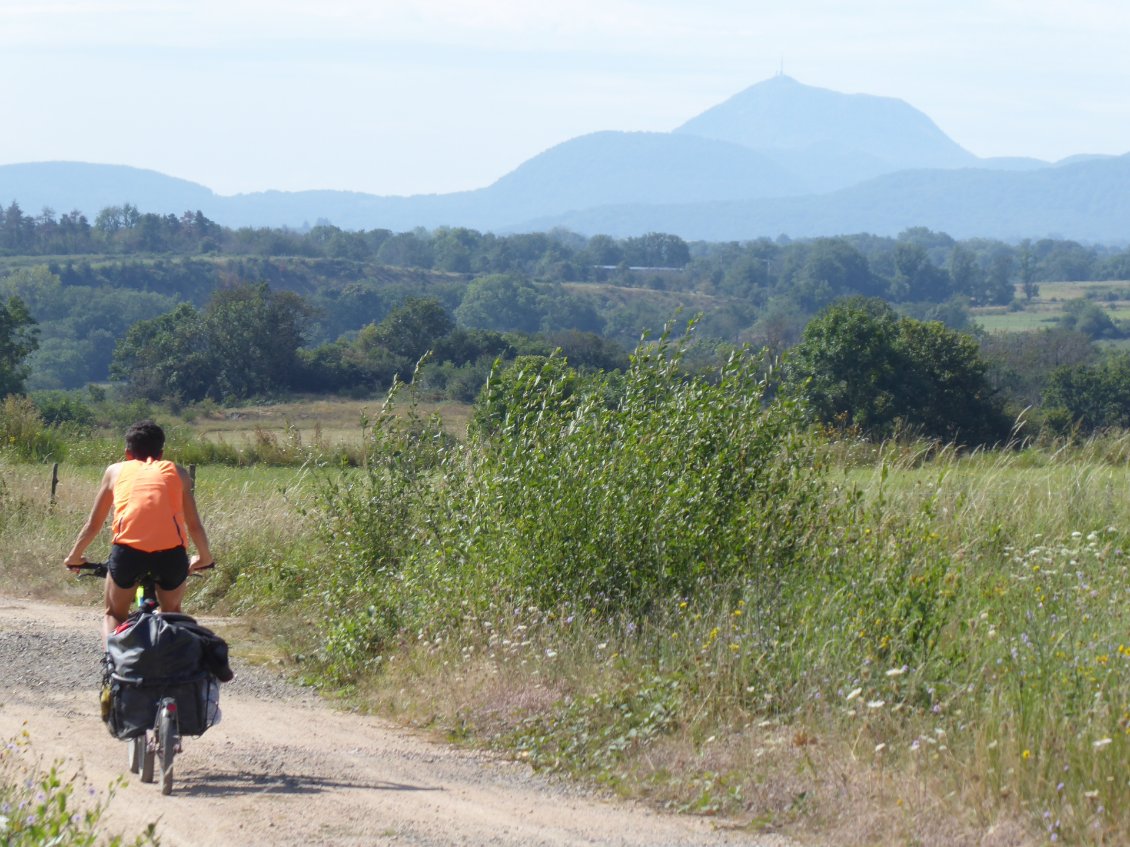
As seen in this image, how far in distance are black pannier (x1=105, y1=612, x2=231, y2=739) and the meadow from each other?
1854 millimetres

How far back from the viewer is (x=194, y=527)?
702 cm

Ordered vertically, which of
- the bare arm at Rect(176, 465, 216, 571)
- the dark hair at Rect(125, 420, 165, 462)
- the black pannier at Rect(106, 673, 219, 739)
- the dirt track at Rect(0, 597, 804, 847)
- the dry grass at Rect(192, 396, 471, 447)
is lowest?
the dry grass at Rect(192, 396, 471, 447)

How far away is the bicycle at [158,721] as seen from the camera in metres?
6.18

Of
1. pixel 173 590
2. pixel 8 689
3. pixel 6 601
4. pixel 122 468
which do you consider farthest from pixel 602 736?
pixel 6 601

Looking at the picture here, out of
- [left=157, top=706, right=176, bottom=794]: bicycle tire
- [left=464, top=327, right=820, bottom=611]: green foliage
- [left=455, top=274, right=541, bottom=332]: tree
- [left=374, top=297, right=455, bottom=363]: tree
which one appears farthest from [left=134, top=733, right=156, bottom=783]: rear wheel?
[left=455, top=274, right=541, bottom=332]: tree

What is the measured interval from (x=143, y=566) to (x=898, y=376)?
141ft

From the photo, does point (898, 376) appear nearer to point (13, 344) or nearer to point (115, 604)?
point (13, 344)

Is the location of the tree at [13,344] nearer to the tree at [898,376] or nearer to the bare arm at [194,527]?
the tree at [898,376]

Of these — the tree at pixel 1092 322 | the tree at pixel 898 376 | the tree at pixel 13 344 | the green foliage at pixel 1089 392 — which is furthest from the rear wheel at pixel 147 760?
the tree at pixel 1092 322

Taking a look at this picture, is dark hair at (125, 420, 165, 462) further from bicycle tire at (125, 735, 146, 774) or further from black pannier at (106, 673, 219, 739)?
bicycle tire at (125, 735, 146, 774)

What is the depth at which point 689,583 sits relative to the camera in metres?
8.70

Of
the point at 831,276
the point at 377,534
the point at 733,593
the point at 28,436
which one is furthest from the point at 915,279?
the point at 733,593

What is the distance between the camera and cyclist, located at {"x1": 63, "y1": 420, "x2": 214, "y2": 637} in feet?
22.2

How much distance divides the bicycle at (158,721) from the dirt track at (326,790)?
120 mm
